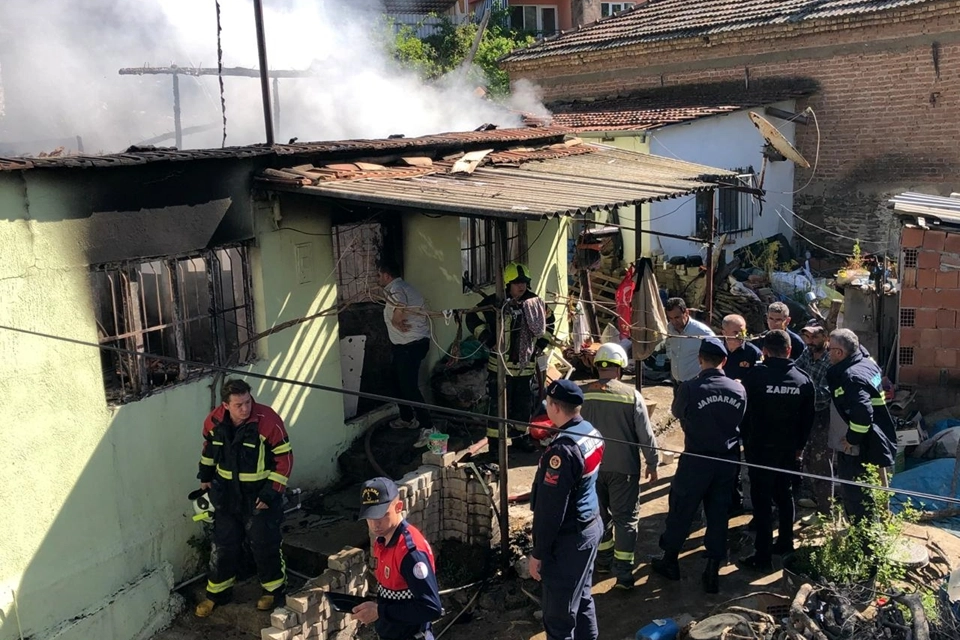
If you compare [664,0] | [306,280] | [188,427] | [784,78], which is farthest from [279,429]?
[664,0]

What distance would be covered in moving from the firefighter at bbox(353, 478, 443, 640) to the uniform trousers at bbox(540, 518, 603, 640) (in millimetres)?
1022

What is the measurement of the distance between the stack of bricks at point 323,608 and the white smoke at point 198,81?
966cm

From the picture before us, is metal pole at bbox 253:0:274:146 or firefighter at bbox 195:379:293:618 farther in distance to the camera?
metal pole at bbox 253:0:274:146

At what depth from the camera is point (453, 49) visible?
2705cm

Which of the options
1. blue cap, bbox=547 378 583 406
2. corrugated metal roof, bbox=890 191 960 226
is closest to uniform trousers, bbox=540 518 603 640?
blue cap, bbox=547 378 583 406

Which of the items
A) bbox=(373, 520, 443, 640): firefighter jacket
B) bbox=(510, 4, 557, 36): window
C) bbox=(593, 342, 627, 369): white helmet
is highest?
bbox=(510, 4, 557, 36): window

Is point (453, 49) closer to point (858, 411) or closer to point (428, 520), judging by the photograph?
point (428, 520)

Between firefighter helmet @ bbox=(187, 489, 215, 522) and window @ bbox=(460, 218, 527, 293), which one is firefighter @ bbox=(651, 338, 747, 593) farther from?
window @ bbox=(460, 218, 527, 293)

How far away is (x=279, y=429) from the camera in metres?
6.11

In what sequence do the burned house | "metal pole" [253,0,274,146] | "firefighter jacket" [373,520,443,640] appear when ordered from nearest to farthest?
"firefighter jacket" [373,520,443,640] → the burned house → "metal pole" [253,0,274,146]

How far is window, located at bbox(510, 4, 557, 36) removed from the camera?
3192 centimetres

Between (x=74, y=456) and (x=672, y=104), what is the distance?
51.1 feet

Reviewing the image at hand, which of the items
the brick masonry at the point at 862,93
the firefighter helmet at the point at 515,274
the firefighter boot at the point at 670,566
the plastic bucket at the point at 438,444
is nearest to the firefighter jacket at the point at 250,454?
the plastic bucket at the point at 438,444

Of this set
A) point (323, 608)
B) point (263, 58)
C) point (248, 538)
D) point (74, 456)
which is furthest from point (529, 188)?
point (74, 456)
